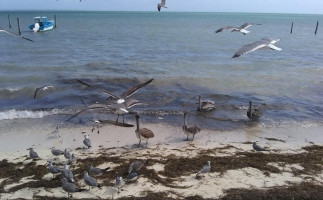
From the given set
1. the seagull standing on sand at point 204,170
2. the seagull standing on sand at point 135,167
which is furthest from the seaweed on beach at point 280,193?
the seagull standing on sand at point 135,167

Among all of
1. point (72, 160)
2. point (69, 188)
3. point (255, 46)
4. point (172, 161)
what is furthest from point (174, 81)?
point (69, 188)

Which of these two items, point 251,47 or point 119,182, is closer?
point 119,182

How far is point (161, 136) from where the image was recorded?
1084 cm

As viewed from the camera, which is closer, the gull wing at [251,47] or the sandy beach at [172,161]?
the sandy beach at [172,161]

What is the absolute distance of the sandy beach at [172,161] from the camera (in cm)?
712

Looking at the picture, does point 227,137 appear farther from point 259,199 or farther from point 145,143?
point 259,199

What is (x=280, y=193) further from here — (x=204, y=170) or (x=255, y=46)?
(x=255, y=46)

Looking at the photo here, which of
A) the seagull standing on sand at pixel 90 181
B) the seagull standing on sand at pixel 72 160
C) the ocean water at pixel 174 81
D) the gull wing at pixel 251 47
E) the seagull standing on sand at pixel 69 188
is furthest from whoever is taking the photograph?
the ocean water at pixel 174 81

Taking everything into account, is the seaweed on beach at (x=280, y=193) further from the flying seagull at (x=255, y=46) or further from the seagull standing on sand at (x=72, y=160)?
the seagull standing on sand at (x=72, y=160)

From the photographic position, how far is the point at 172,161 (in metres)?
8.55

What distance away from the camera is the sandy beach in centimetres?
712

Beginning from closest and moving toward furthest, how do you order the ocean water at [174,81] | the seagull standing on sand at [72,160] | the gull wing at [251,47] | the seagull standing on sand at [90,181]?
1. the seagull standing on sand at [90,181]
2. the gull wing at [251,47]
3. the seagull standing on sand at [72,160]
4. the ocean water at [174,81]

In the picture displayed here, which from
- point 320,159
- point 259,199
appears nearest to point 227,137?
point 320,159

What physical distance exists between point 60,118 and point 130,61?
1221 cm
